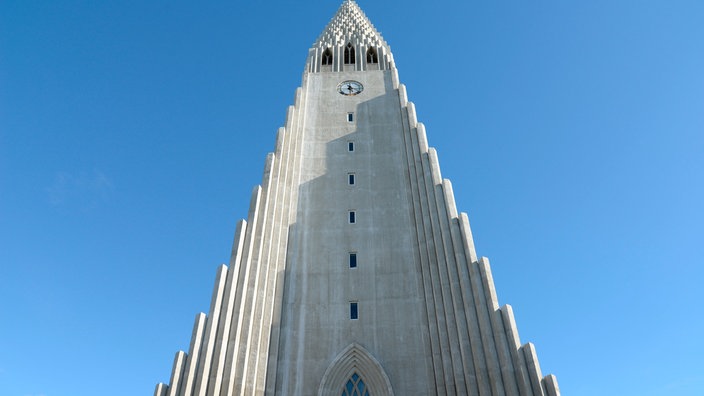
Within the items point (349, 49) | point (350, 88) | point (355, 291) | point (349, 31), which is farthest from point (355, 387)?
point (349, 31)

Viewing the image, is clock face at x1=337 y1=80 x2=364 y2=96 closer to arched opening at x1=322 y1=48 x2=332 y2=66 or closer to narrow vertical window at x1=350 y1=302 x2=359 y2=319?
arched opening at x1=322 y1=48 x2=332 y2=66

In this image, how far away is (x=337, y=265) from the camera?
27.0m

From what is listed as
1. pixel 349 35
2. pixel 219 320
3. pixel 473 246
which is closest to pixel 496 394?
pixel 473 246

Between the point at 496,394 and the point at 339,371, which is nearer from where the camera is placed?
the point at 496,394

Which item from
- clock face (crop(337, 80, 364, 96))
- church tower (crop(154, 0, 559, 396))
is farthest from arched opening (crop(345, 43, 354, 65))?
church tower (crop(154, 0, 559, 396))

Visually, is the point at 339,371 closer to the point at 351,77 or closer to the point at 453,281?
the point at 453,281

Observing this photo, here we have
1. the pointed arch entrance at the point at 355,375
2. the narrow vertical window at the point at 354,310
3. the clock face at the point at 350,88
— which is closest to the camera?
the pointed arch entrance at the point at 355,375

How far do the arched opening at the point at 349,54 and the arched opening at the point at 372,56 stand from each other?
1.48m

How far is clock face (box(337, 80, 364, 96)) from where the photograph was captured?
39.0 m

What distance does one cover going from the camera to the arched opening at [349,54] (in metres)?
44.8

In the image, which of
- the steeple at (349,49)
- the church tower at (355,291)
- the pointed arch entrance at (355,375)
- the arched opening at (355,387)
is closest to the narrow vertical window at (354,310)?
the church tower at (355,291)

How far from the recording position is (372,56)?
149ft

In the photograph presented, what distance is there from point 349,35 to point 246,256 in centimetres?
2979

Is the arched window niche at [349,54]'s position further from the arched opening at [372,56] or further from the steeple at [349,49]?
the arched opening at [372,56]
